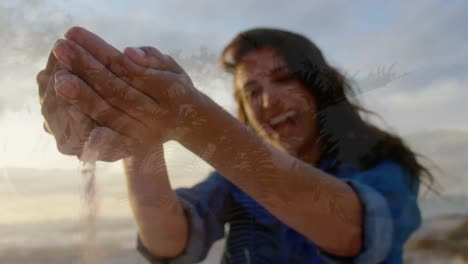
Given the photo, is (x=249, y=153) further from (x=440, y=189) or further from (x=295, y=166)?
(x=440, y=189)

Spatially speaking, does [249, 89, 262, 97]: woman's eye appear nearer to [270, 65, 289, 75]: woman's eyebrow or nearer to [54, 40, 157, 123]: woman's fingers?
[270, 65, 289, 75]: woman's eyebrow

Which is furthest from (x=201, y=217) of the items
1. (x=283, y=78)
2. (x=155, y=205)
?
(x=283, y=78)

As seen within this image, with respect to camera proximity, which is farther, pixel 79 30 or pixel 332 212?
pixel 332 212

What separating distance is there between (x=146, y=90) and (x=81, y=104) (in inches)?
2.3

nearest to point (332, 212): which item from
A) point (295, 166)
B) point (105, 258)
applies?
point (295, 166)

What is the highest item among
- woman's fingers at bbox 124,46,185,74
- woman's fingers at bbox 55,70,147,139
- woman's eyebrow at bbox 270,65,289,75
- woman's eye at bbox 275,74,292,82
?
woman's fingers at bbox 124,46,185,74

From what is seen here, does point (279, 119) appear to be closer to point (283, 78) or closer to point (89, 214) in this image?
point (283, 78)

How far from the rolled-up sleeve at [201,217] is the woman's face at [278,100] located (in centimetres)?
8

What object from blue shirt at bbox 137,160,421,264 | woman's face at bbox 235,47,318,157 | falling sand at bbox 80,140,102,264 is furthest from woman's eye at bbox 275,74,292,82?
falling sand at bbox 80,140,102,264

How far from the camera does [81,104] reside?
0.53 metres

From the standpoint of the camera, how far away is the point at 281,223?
2.12ft

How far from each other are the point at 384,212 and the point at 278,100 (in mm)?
167

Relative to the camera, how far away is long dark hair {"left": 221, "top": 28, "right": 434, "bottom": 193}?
2.02ft

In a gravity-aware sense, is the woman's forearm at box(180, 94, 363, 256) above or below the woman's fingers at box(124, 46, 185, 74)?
below
